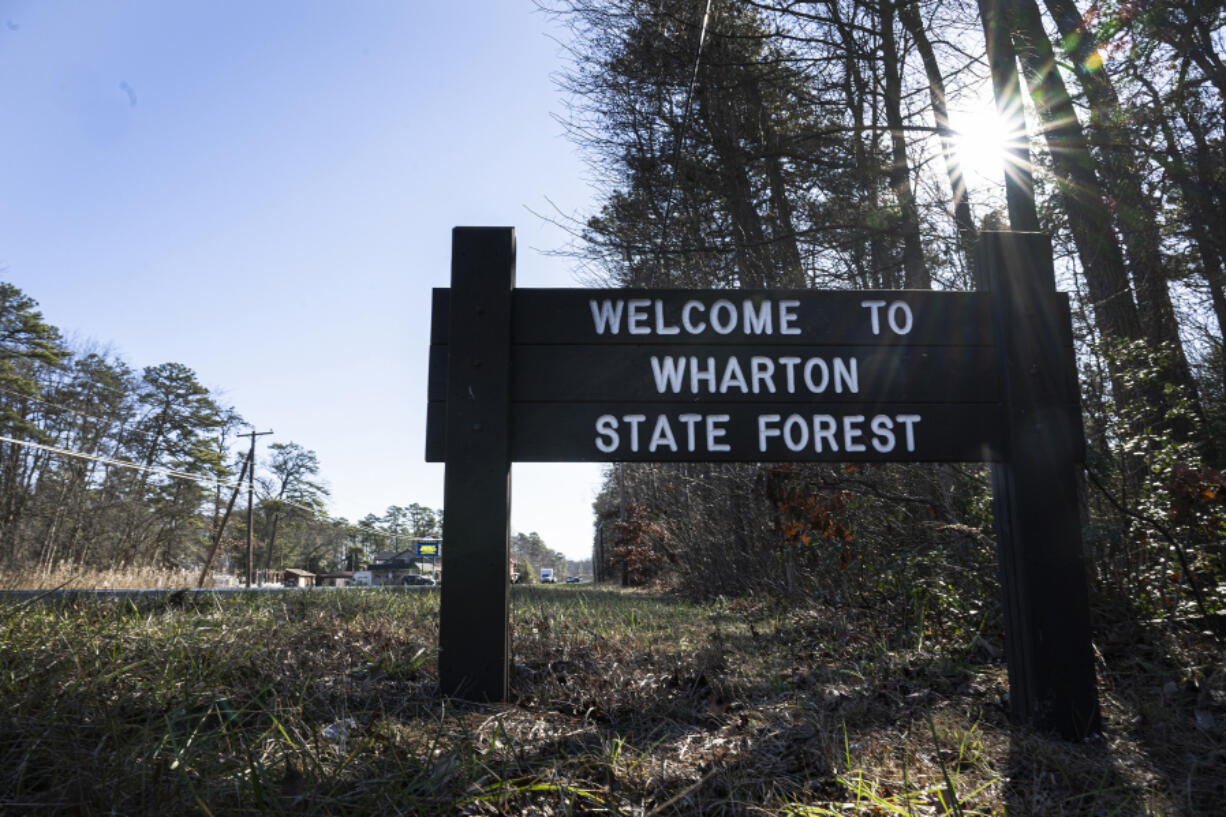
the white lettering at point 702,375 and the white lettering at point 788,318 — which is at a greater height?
the white lettering at point 788,318

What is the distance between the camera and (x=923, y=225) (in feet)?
28.8

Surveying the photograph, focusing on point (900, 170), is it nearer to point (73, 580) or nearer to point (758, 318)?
point (758, 318)

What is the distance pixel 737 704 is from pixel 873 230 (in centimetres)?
654

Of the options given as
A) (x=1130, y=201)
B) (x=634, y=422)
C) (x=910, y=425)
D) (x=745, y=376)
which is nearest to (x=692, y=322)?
(x=745, y=376)

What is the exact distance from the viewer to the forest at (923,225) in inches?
181

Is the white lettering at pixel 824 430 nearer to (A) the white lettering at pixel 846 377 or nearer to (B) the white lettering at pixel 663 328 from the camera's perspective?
(A) the white lettering at pixel 846 377

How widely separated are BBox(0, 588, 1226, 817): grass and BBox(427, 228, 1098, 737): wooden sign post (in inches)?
19.2

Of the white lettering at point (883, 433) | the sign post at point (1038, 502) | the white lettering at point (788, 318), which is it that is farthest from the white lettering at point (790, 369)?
the sign post at point (1038, 502)

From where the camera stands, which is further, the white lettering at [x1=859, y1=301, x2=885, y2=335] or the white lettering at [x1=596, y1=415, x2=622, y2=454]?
the white lettering at [x1=859, y1=301, x2=885, y2=335]

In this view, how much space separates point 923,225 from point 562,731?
783 centimetres

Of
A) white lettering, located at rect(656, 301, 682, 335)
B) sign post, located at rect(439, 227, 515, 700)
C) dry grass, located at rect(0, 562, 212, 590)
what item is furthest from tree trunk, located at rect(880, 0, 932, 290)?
dry grass, located at rect(0, 562, 212, 590)

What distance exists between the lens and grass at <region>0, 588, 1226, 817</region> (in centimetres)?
206

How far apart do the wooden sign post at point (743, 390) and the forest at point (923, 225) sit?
3.37 feet

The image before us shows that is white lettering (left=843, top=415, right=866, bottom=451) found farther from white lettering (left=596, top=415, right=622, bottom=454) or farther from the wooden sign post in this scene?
white lettering (left=596, top=415, right=622, bottom=454)
